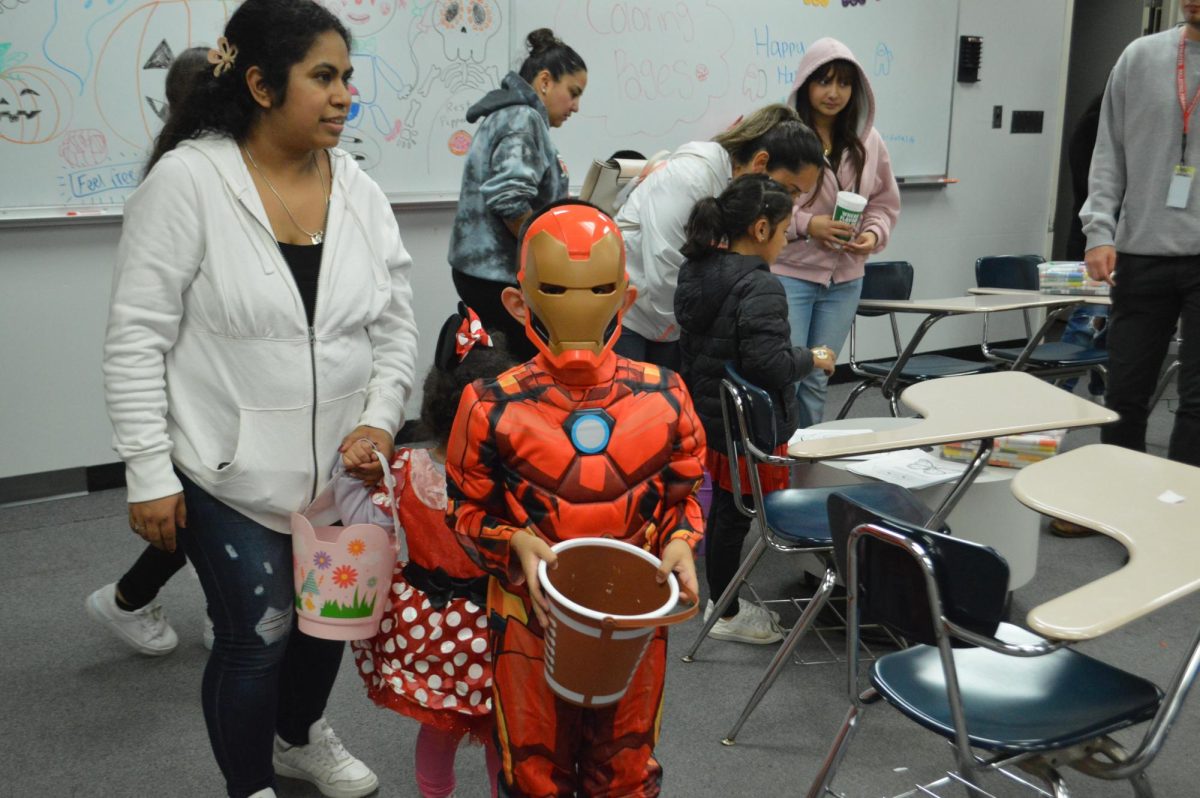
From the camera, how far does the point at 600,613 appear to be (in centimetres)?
116

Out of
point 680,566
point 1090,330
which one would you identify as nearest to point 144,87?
point 680,566

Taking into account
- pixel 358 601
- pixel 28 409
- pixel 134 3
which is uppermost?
pixel 134 3

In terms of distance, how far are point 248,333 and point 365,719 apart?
1114 millimetres

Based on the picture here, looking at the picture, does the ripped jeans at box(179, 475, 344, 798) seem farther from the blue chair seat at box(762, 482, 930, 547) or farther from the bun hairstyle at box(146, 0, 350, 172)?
the blue chair seat at box(762, 482, 930, 547)

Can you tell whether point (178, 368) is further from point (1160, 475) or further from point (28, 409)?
point (28, 409)

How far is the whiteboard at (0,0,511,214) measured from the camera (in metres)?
3.34

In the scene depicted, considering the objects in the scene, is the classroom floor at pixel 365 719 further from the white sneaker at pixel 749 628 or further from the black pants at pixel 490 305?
the black pants at pixel 490 305

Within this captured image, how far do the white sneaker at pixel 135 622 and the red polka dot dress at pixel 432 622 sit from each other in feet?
3.81

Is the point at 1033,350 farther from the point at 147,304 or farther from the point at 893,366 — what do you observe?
the point at 147,304

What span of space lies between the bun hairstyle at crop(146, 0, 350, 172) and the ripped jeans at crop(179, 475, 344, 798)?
53 cm

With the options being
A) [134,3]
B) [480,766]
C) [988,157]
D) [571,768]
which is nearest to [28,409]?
[134,3]

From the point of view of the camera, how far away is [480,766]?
2148 millimetres

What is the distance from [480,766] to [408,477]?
79 centimetres

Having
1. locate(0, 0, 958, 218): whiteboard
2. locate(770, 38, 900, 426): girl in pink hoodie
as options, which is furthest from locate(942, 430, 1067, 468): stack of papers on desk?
locate(0, 0, 958, 218): whiteboard
